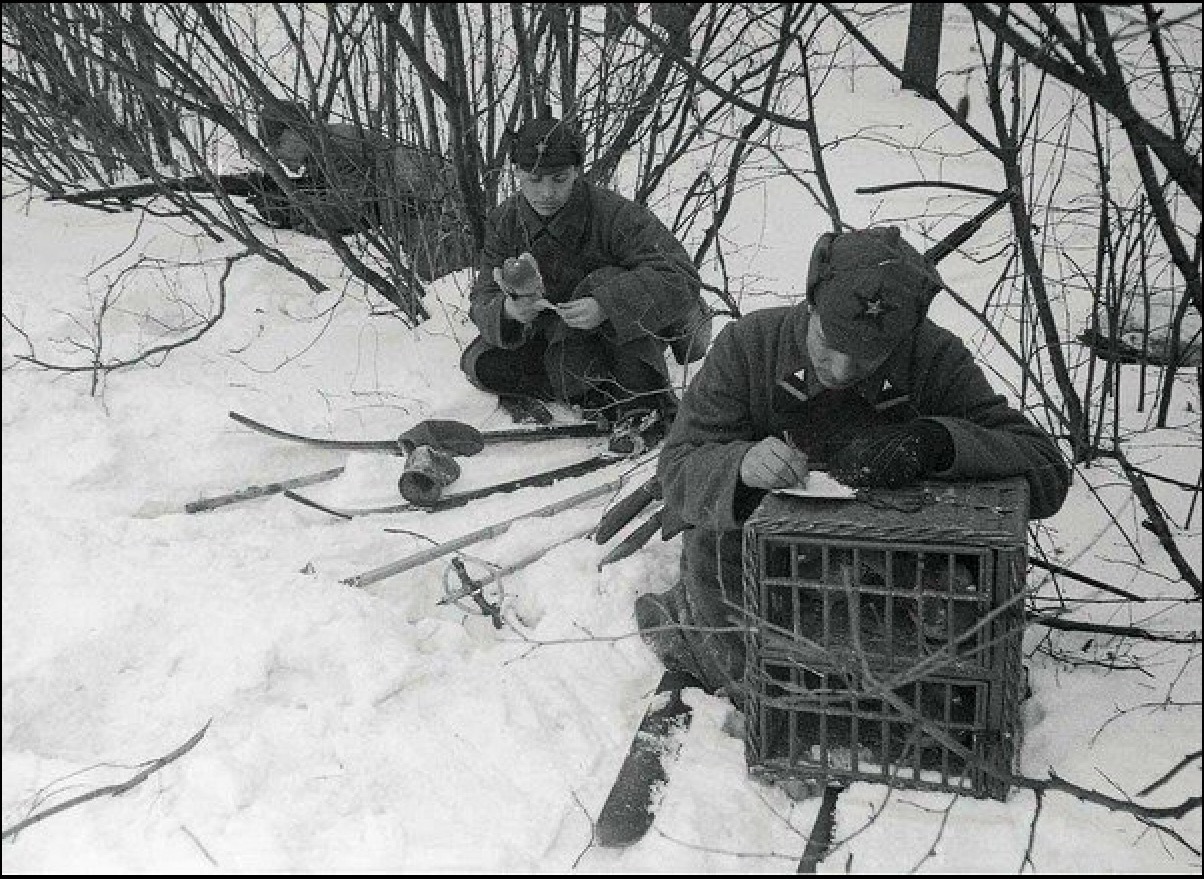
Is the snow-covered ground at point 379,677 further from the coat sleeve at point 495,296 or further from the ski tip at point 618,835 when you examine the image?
the coat sleeve at point 495,296

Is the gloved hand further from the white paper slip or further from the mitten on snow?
the mitten on snow

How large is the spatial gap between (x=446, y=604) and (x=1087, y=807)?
1.67 metres

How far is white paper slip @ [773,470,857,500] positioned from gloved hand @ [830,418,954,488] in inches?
1.1

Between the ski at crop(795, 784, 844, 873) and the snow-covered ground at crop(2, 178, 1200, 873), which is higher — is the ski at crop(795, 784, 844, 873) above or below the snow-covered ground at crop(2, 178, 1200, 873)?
below

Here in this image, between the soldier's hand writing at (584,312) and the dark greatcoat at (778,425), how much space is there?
4.59 feet

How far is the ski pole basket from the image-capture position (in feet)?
7.00

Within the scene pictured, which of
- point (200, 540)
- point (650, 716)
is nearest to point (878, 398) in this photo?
point (650, 716)

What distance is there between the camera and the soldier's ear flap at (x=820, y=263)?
2406mm

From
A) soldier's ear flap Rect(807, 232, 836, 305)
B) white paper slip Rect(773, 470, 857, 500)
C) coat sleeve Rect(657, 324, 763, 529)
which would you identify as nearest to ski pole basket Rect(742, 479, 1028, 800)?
white paper slip Rect(773, 470, 857, 500)

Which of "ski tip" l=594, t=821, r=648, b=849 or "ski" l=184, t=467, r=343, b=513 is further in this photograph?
"ski" l=184, t=467, r=343, b=513

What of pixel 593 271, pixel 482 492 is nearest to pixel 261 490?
pixel 482 492

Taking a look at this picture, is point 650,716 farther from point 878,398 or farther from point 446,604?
point 878,398

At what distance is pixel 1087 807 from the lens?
7.39 feet

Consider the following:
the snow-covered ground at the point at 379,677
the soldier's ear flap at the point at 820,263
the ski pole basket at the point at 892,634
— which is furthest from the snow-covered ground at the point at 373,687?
the soldier's ear flap at the point at 820,263
